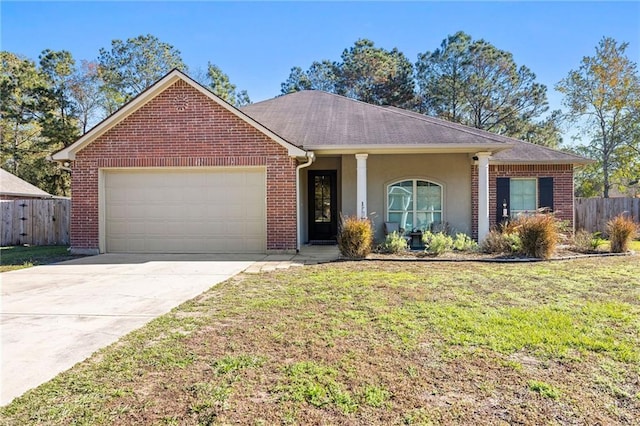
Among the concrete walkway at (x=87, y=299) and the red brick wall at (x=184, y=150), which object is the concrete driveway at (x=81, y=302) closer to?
the concrete walkway at (x=87, y=299)

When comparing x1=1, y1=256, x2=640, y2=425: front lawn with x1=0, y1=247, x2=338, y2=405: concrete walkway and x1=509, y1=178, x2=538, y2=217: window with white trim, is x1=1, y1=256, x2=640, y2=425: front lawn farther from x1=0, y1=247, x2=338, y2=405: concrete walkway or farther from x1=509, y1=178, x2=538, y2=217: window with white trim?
x1=509, y1=178, x2=538, y2=217: window with white trim

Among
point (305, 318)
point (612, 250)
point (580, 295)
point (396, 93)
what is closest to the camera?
point (305, 318)

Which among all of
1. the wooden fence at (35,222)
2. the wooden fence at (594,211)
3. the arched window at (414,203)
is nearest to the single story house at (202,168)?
the arched window at (414,203)

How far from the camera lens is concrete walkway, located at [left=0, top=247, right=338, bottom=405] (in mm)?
3514

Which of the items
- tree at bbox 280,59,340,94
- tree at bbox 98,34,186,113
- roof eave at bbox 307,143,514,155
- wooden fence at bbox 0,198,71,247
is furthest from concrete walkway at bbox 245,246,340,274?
tree at bbox 98,34,186,113

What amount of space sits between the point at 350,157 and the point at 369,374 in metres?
9.35

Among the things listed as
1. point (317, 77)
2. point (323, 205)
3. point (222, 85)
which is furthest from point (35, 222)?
point (317, 77)

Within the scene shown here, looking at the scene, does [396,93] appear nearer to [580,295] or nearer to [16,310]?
[580,295]

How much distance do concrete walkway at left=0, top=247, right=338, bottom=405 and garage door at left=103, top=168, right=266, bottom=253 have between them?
63cm

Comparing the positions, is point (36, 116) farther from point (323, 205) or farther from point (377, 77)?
point (323, 205)

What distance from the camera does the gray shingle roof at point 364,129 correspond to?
33.2 feet

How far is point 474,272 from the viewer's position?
747 cm

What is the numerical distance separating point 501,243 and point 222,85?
28542 mm

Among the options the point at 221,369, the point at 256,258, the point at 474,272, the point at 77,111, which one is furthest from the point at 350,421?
the point at 77,111
